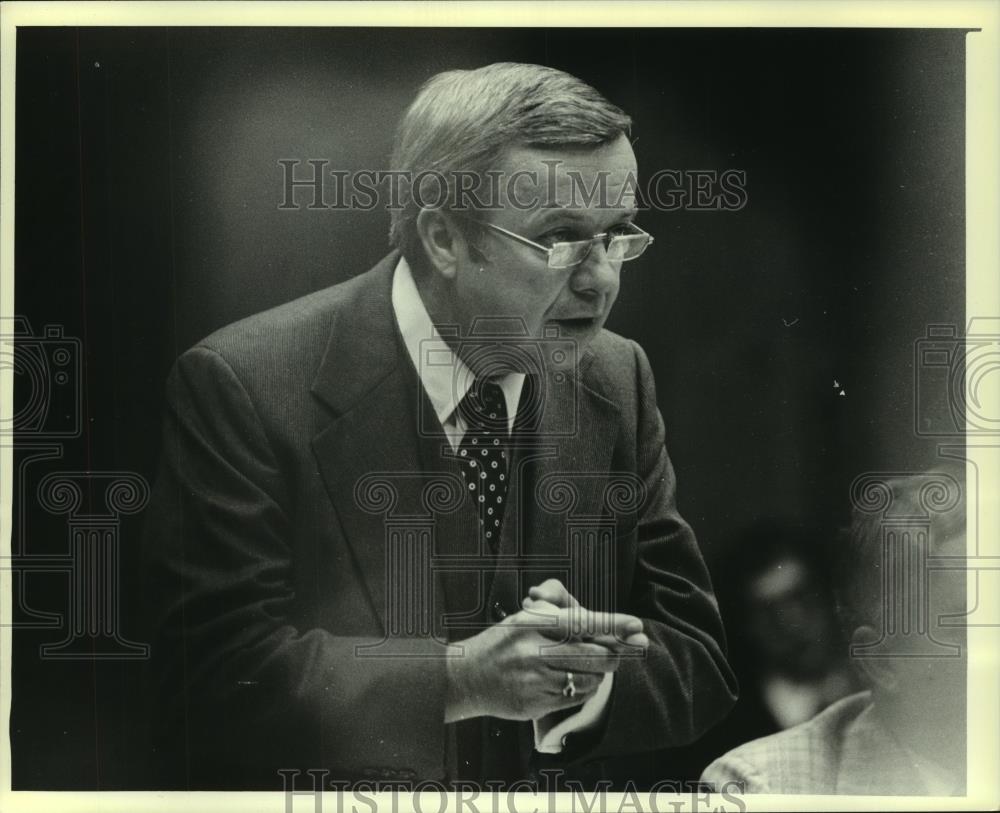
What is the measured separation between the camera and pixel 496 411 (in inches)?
124

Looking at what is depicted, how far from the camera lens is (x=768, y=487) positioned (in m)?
3.19

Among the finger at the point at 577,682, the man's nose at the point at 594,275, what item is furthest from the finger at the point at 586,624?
the man's nose at the point at 594,275

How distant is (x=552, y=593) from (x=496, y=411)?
0.55 meters

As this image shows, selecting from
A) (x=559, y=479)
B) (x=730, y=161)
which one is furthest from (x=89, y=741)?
(x=730, y=161)

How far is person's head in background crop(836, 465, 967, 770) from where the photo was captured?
126 inches

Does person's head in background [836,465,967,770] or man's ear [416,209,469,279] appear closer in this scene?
man's ear [416,209,469,279]

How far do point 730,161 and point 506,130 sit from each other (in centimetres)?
66

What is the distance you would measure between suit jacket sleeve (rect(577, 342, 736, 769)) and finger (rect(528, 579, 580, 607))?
170mm

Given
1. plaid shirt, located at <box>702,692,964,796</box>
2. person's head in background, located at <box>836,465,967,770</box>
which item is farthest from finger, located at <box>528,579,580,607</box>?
person's head in background, located at <box>836,465,967,770</box>

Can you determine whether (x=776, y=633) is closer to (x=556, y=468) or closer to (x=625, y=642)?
(x=625, y=642)

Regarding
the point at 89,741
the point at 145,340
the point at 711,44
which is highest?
the point at 711,44

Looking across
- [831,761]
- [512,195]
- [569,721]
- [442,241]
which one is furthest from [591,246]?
[831,761]

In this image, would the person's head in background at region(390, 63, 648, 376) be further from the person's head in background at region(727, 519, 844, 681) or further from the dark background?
the person's head in background at region(727, 519, 844, 681)

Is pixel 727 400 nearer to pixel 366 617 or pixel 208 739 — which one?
pixel 366 617
